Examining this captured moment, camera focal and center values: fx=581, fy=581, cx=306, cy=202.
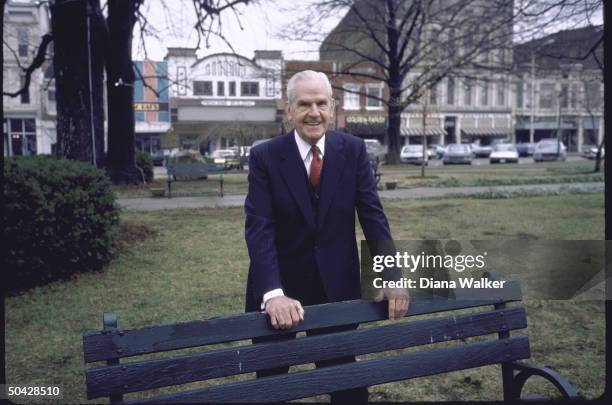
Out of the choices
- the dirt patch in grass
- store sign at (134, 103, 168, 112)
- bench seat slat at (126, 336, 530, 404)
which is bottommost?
the dirt patch in grass

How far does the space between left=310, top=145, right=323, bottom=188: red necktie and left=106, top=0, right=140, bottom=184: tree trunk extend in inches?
520

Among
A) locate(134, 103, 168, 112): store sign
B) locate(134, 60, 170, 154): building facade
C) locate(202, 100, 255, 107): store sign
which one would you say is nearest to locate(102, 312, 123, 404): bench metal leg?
locate(134, 60, 170, 154): building facade

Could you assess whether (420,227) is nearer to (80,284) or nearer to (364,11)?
(80,284)

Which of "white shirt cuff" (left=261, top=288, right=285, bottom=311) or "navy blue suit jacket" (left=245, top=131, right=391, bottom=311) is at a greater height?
"navy blue suit jacket" (left=245, top=131, right=391, bottom=311)

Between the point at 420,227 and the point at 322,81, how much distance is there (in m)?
7.79

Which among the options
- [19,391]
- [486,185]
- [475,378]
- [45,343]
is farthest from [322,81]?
[486,185]

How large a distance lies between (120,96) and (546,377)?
15.9m

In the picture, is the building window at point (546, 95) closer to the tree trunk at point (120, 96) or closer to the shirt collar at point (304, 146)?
the tree trunk at point (120, 96)

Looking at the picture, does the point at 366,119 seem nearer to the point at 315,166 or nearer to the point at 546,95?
the point at 546,95

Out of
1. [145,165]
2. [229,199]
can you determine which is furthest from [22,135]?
[229,199]

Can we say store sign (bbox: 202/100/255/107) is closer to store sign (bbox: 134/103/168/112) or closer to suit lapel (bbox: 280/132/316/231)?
store sign (bbox: 134/103/168/112)

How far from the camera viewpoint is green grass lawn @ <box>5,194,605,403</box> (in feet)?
13.3

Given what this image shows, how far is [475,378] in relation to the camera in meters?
4.11

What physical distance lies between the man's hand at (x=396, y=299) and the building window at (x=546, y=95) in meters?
61.6
